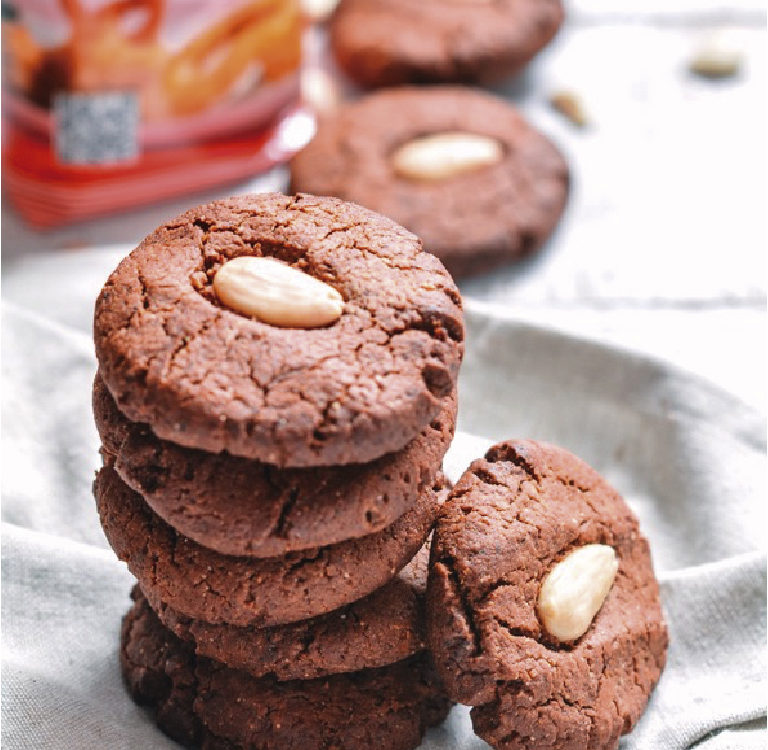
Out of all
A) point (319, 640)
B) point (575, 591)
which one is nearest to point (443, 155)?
point (575, 591)

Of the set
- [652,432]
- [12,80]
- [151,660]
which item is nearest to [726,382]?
[652,432]

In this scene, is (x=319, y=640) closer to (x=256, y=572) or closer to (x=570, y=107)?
(x=256, y=572)

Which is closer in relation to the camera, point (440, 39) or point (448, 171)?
point (448, 171)

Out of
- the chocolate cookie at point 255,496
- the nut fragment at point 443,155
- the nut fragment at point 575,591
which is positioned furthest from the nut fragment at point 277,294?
the nut fragment at point 443,155

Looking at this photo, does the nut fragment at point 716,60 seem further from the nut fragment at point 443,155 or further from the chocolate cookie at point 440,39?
the nut fragment at point 443,155

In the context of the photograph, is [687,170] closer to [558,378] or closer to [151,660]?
[558,378]
